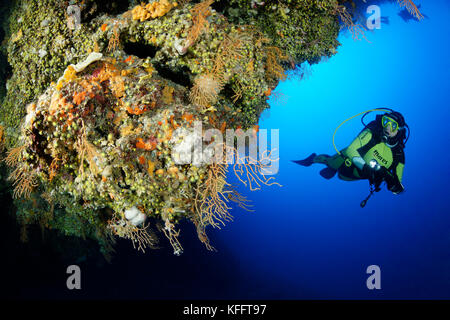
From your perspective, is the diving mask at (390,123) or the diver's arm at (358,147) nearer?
the diving mask at (390,123)

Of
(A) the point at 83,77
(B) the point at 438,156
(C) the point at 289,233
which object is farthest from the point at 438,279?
(A) the point at 83,77

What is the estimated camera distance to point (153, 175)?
226 centimetres

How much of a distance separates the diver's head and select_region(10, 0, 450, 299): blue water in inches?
38.1

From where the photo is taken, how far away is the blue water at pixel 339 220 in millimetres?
6469

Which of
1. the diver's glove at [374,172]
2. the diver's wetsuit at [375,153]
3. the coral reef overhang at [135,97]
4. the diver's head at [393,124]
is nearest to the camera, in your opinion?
the coral reef overhang at [135,97]

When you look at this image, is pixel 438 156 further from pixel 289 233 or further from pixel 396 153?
pixel 289 233

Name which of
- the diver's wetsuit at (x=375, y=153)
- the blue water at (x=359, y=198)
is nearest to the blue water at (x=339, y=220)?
the blue water at (x=359, y=198)

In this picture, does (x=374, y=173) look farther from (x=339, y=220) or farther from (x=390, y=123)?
(x=339, y=220)

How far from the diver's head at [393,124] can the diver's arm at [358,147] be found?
393 millimetres

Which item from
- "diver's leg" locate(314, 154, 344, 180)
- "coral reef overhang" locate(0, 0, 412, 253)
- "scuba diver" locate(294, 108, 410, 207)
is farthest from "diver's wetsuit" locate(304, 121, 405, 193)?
"coral reef overhang" locate(0, 0, 412, 253)

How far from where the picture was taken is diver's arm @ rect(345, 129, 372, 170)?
6454 mm

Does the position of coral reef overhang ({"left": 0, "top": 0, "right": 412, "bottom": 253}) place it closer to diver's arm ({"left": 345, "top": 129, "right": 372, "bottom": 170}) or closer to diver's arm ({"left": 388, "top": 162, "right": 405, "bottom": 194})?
diver's arm ({"left": 345, "top": 129, "right": 372, "bottom": 170})

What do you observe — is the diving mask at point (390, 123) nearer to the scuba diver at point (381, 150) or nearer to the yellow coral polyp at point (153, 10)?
the scuba diver at point (381, 150)

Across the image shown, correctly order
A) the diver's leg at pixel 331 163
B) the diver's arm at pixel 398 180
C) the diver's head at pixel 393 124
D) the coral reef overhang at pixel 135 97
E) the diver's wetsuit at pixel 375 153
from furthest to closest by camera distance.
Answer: the diver's leg at pixel 331 163
the diver's arm at pixel 398 180
the diver's wetsuit at pixel 375 153
the diver's head at pixel 393 124
the coral reef overhang at pixel 135 97
